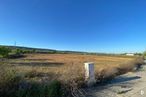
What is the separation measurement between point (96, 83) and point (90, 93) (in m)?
A: 2.53

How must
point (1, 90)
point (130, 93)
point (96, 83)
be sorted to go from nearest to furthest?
point (1, 90) < point (130, 93) < point (96, 83)

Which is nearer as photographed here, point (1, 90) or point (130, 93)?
point (1, 90)

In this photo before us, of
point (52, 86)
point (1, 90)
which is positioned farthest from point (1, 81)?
point (52, 86)

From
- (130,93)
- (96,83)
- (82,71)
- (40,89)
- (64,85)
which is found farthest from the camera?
(96,83)

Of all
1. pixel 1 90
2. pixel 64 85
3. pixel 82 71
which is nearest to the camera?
Answer: pixel 1 90

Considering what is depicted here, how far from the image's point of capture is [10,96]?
27.5 feet

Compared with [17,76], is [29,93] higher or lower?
lower

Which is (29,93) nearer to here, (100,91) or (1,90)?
(1,90)

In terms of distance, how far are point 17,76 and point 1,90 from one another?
939 mm

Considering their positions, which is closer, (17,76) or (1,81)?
(1,81)

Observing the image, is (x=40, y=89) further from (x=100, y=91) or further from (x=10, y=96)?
(x=100, y=91)

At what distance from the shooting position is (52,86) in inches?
366

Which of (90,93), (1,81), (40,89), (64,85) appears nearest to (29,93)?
(40,89)

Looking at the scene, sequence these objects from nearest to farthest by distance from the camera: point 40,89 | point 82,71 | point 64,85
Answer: point 40,89 → point 64,85 → point 82,71
